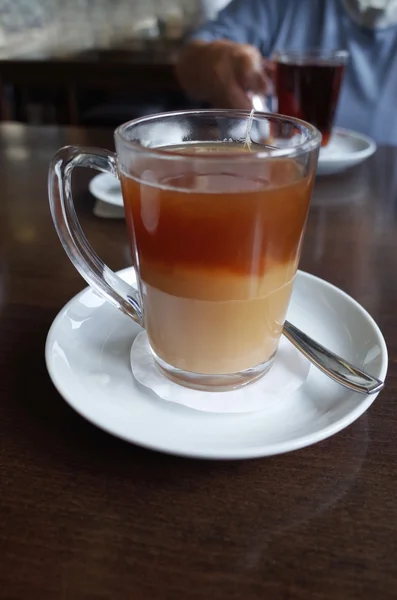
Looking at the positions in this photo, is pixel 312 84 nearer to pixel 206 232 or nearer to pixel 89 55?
pixel 206 232

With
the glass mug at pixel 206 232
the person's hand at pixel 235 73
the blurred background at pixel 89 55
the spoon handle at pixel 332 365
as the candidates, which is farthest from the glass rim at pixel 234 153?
the blurred background at pixel 89 55

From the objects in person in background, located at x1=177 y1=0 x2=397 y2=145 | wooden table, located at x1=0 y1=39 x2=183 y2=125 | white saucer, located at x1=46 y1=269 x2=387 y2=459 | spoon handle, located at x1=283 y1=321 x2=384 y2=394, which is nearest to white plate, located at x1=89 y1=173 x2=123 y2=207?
white saucer, located at x1=46 y1=269 x2=387 y2=459

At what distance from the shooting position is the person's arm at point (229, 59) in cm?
121

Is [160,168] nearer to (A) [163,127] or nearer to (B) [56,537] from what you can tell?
(A) [163,127]

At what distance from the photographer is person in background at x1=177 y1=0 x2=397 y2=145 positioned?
1.40 m

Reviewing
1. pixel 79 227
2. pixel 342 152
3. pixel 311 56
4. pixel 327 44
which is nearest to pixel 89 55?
pixel 327 44

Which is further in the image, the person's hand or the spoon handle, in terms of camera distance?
the person's hand

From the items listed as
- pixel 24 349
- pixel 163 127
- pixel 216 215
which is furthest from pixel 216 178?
pixel 24 349

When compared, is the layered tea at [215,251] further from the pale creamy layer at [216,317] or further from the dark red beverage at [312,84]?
the dark red beverage at [312,84]

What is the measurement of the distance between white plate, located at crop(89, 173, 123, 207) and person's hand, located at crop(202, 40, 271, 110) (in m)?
0.46

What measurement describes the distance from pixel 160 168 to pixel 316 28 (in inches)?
58.4

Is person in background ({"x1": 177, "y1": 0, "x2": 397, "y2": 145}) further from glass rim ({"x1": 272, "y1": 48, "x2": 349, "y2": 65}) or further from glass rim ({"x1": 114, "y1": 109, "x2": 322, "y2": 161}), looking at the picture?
glass rim ({"x1": 114, "y1": 109, "x2": 322, "y2": 161})

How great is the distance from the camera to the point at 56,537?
320 millimetres

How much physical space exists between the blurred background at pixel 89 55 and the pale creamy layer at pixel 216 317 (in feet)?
6.47
